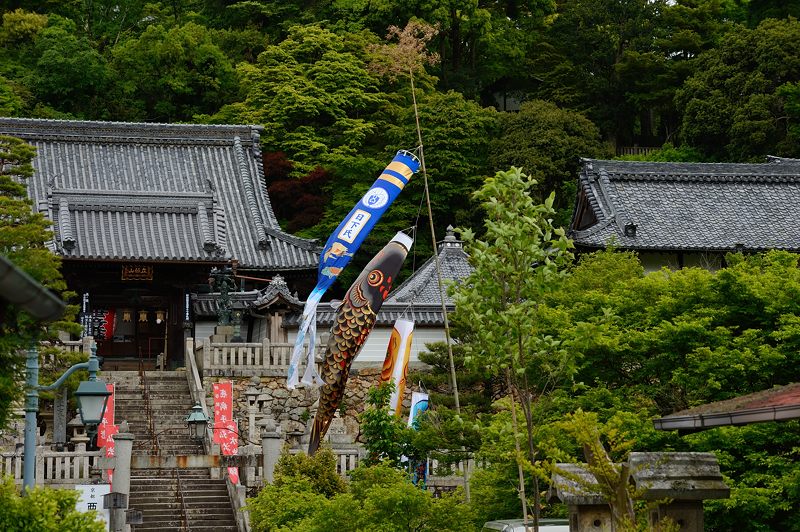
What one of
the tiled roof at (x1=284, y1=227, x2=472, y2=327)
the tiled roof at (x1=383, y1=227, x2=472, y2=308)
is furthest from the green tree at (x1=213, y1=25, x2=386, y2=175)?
the tiled roof at (x1=284, y1=227, x2=472, y2=327)

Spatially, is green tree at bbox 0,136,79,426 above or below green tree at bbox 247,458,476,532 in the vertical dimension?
above

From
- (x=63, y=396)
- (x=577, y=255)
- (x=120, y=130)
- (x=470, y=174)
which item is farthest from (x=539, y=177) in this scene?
(x=63, y=396)

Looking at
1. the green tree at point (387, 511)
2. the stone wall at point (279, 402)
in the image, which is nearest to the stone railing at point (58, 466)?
the stone wall at point (279, 402)

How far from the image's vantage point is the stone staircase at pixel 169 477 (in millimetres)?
26609

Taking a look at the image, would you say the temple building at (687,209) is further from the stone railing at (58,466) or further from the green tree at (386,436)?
the stone railing at (58,466)

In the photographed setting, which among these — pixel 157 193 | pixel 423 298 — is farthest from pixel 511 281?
pixel 157 193

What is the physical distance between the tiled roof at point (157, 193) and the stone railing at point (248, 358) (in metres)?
→ 5.32

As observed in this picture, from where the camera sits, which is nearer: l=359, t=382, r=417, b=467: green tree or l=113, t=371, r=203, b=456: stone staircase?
l=359, t=382, r=417, b=467: green tree

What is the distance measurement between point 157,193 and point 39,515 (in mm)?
28742

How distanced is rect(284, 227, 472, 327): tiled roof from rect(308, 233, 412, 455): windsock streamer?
7.08 m

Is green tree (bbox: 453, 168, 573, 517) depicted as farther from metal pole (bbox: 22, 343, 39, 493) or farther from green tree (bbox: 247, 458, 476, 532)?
metal pole (bbox: 22, 343, 39, 493)

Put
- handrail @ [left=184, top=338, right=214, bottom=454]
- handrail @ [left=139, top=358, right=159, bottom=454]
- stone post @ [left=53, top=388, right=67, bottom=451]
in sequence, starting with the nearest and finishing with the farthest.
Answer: stone post @ [left=53, top=388, right=67, bottom=451], handrail @ [left=184, top=338, right=214, bottom=454], handrail @ [left=139, top=358, right=159, bottom=454]

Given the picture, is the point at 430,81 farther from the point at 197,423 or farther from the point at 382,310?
the point at 197,423

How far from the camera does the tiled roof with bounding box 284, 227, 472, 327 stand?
36438mm
